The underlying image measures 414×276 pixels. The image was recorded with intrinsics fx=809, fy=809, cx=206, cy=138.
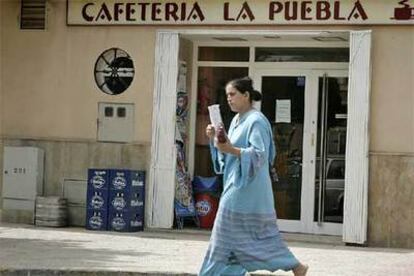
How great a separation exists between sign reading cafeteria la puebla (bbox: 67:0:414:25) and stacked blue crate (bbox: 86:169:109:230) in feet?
7.12

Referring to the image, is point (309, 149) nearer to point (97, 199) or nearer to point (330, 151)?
point (330, 151)

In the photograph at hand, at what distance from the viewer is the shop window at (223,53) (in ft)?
37.9

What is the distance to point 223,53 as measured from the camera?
1164cm

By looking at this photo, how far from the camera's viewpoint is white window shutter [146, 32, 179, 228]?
11.1m

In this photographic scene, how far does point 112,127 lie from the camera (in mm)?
11484

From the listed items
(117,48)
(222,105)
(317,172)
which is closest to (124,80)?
(117,48)

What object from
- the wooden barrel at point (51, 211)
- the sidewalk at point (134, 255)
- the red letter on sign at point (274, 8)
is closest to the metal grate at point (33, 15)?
the wooden barrel at point (51, 211)

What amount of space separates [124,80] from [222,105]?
4.77ft

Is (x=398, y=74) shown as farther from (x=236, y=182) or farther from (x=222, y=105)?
(x=236, y=182)

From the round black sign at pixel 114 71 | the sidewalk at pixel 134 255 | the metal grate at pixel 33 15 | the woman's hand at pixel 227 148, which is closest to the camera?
the woman's hand at pixel 227 148

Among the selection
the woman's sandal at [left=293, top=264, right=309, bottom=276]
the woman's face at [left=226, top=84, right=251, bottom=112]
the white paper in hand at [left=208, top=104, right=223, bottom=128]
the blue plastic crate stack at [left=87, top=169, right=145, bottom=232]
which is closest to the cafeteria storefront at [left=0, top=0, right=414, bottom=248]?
the blue plastic crate stack at [left=87, top=169, right=145, bottom=232]

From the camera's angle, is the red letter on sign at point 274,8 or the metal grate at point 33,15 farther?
the metal grate at point 33,15

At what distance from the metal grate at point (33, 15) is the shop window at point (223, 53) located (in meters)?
2.36

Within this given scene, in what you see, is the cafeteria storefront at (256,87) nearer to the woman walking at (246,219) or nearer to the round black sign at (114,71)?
the round black sign at (114,71)
